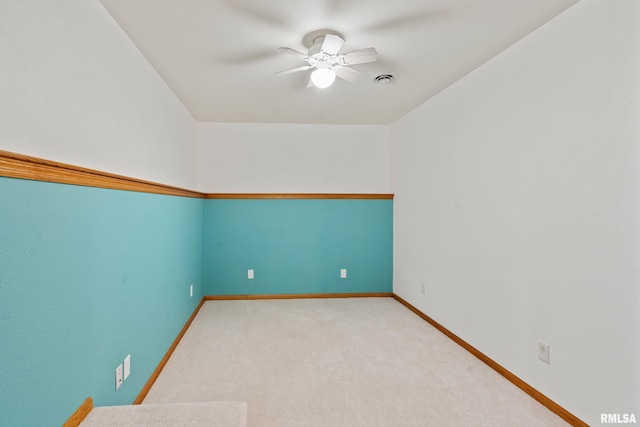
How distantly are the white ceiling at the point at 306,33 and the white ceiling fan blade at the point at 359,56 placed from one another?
0.12 meters

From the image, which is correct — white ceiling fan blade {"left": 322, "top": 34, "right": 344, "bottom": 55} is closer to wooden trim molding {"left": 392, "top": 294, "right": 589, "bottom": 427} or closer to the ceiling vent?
the ceiling vent

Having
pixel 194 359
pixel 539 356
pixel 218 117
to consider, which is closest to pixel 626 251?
pixel 539 356

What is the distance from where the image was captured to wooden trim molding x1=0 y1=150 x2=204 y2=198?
95cm

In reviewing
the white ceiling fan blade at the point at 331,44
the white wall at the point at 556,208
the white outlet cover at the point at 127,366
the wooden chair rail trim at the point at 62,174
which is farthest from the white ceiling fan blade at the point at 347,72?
the white outlet cover at the point at 127,366

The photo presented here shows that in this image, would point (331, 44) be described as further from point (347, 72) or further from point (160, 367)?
point (160, 367)

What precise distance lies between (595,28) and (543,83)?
14.0 inches

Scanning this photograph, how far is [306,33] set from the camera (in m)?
2.00

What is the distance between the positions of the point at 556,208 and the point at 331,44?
1.71 m

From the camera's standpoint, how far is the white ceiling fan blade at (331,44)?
1.92 meters

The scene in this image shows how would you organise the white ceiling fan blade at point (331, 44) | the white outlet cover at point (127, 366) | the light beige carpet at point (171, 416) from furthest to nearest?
the white ceiling fan blade at point (331, 44) < the white outlet cover at point (127, 366) < the light beige carpet at point (171, 416)

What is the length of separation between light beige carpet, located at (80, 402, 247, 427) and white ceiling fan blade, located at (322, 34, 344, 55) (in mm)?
2013

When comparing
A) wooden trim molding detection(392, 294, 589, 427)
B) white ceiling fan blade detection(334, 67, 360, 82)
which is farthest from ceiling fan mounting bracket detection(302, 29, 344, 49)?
wooden trim molding detection(392, 294, 589, 427)

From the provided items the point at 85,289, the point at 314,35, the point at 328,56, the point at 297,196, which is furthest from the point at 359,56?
the point at 297,196

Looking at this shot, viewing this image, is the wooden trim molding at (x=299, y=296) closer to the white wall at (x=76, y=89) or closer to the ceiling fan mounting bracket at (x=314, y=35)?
the white wall at (x=76, y=89)
